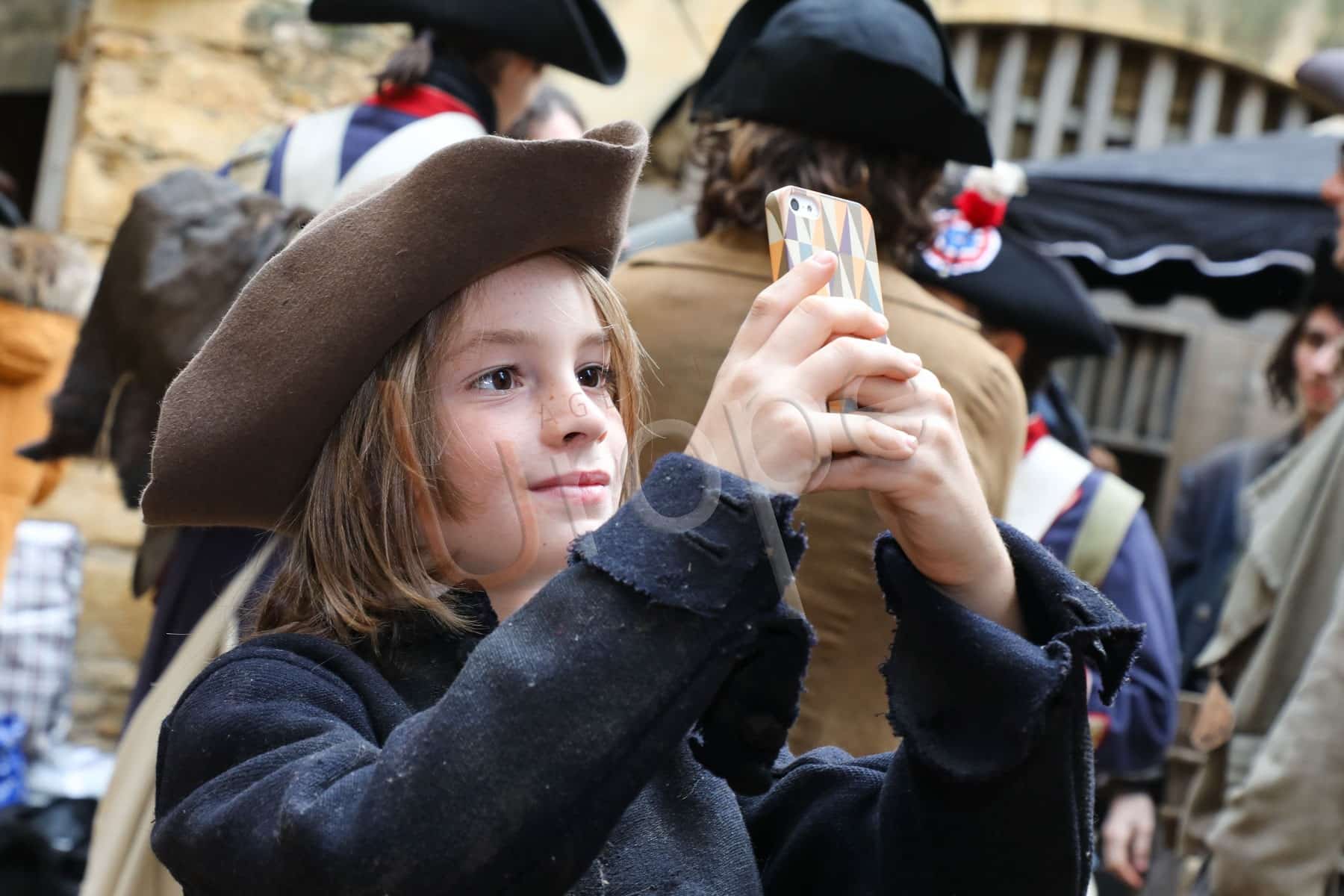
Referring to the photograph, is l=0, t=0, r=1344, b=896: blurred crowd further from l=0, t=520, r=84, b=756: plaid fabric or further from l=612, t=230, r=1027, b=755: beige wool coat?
l=0, t=520, r=84, b=756: plaid fabric

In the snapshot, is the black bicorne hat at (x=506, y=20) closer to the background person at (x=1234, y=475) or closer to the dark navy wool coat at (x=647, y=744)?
the dark navy wool coat at (x=647, y=744)

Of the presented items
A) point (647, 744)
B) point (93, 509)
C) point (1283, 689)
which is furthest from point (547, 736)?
point (93, 509)

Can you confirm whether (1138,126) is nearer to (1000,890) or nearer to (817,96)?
(817,96)

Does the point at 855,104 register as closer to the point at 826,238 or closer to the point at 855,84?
the point at 855,84

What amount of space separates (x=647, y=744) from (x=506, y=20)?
6.54 ft

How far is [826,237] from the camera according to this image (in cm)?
109

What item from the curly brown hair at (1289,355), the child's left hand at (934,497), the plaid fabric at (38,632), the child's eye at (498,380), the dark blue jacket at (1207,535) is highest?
the child's left hand at (934,497)

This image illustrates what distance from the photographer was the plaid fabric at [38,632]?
4.05m

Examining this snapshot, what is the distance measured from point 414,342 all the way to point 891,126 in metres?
1.07

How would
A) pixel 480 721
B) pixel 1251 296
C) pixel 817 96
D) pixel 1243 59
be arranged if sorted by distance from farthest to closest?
pixel 1243 59 → pixel 1251 296 → pixel 817 96 → pixel 480 721

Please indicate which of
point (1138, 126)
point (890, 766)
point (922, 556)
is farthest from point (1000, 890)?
point (1138, 126)

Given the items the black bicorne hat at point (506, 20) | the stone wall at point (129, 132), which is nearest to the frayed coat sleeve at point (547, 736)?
the black bicorne hat at point (506, 20)

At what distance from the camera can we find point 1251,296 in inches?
195

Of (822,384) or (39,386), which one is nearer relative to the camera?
(822,384)
